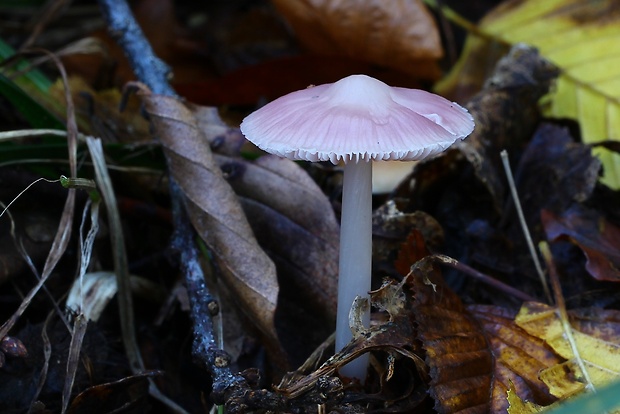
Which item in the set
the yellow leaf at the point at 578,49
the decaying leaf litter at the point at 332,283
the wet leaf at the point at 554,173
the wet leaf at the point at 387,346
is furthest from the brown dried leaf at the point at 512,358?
the yellow leaf at the point at 578,49

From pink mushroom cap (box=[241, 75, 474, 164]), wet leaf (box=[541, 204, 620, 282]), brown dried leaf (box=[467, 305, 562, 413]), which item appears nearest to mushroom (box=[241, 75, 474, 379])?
pink mushroom cap (box=[241, 75, 474, 164])

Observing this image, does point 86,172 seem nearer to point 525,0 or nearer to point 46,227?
point 46,227

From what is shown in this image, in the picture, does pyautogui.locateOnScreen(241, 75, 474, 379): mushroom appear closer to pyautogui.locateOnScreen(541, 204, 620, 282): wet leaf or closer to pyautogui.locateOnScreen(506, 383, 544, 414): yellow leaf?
pyautogui.locateOnScreen(506, 383, 544, 414): yellow leaf

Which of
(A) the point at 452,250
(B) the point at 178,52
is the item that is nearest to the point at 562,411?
(A) the point at 452,250

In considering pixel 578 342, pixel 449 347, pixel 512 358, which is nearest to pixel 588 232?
pixel 578 342

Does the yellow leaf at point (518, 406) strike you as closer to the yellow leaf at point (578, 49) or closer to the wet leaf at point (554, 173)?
the wet leaf at point (554, 173)

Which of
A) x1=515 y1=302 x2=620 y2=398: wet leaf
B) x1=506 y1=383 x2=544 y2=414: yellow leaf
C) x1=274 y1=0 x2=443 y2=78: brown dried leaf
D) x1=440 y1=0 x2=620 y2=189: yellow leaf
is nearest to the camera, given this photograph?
x1=506 y1=383 x2=544 y2=414: yellow leaf
